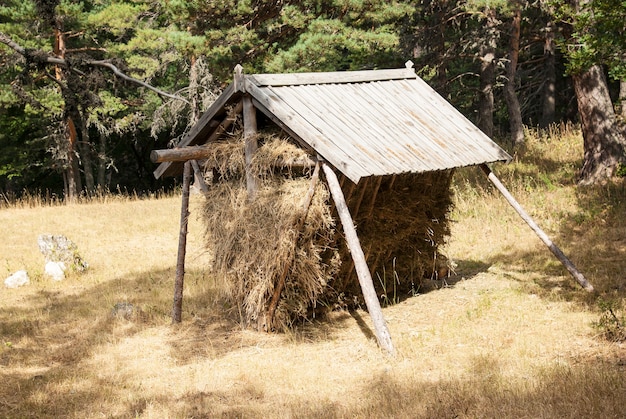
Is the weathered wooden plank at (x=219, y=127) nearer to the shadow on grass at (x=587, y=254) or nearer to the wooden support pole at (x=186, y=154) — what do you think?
the wooden support pole at (x=186, y=154)

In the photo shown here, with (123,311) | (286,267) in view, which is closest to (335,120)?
(286,267)

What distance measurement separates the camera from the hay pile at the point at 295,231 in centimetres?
841

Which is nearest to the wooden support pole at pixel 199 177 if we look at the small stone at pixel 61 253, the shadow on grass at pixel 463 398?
the shadow on grass at pixel 463 398

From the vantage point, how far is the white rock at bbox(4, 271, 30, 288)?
513 inches

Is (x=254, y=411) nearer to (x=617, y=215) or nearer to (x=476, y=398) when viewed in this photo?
(x=476, y=398)

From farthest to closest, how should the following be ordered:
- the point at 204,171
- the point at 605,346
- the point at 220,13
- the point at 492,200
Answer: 1. the point at 220,13
2. the point at 492,200
3. the point at 204,171
4. the point at 605,346

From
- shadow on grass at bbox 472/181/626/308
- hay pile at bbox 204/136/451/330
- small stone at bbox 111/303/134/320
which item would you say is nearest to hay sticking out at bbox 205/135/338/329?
hay pile at bbox 204/136/451/330

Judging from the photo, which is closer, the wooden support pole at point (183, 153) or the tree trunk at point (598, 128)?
the wooden support pole at point (183, 153)

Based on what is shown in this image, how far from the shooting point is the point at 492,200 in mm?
14539

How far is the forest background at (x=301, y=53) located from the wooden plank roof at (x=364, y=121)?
3.26 feet

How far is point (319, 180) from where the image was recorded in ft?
27.5

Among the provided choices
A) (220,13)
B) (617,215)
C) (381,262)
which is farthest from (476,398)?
(220,13)

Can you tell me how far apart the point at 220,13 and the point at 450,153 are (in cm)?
1158

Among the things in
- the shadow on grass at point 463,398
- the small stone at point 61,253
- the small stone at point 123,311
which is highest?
the shadow on grass at point 463,398
